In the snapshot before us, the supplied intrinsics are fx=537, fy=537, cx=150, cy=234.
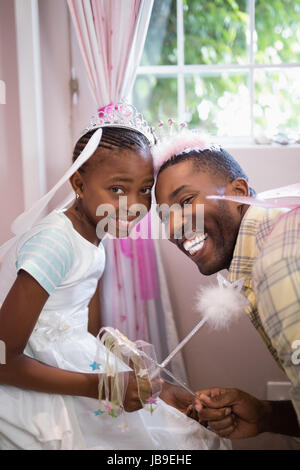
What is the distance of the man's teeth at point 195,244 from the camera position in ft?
3.71

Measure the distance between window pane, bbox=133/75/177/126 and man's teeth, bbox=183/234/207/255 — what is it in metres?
0.92

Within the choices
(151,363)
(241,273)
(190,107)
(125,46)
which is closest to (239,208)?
(241,273)

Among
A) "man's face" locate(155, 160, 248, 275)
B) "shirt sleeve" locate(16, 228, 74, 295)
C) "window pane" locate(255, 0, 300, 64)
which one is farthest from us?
"window pane" locate(255, 0, 300, 64)

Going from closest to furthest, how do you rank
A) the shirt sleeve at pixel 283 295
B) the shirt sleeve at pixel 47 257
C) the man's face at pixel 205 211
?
the shirt sleeve at pixel 283 295, the shirt sleeve at pixel 47 257, the man's face at pixel 205 211

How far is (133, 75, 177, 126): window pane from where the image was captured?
193 cm

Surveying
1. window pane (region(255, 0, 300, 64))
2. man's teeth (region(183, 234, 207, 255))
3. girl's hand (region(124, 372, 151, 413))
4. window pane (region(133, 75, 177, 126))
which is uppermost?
window pane (region(255, 0, 300, 64))

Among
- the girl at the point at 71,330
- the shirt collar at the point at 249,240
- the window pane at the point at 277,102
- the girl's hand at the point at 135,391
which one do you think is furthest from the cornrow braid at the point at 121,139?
the window pane at the point at 277,102

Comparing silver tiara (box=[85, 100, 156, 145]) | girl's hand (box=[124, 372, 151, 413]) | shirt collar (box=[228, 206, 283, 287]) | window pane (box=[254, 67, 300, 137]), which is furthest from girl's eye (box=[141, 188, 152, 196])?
window pane (box=[254, 67, 300, 137])

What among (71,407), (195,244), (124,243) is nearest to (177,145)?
(195,244)

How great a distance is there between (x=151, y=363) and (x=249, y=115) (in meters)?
1.22

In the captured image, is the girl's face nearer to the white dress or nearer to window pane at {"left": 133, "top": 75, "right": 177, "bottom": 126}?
the white dress

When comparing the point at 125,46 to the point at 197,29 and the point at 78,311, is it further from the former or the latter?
the point at 78,311

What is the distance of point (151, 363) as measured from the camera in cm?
98

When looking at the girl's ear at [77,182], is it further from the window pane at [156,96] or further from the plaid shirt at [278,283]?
the window pane at [156,96]
